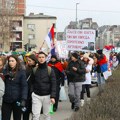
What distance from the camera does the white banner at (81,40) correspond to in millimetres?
16250

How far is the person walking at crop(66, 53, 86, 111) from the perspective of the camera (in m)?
12.4

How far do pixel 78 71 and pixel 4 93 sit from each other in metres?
4.67

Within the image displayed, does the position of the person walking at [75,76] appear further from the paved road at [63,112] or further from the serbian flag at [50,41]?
the serbian flag at [50,41]

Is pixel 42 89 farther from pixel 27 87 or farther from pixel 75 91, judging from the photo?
pixel 75 91

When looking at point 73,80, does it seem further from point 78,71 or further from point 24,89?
point 24,89

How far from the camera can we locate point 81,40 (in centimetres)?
1636

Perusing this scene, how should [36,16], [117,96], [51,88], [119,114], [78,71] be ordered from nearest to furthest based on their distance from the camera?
[119,114] < [51,88] < [117,96] < [78,71] < [36,16]

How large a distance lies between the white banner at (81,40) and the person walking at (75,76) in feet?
12.5

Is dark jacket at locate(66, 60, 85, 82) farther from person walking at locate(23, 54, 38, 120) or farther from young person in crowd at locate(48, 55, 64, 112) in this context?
person walking at locate(23, 54, 38, 120)

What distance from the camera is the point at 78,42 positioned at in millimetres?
16453

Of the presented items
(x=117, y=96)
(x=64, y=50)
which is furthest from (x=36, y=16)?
(x=117, y=96)

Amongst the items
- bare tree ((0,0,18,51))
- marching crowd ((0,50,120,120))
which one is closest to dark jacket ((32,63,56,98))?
marching crowd ((0,50,120,120))

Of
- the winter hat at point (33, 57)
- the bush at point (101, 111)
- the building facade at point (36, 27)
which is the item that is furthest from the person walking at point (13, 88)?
the building facade at point (36, 27)

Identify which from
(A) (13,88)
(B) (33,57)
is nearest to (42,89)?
(B) (33,57)
